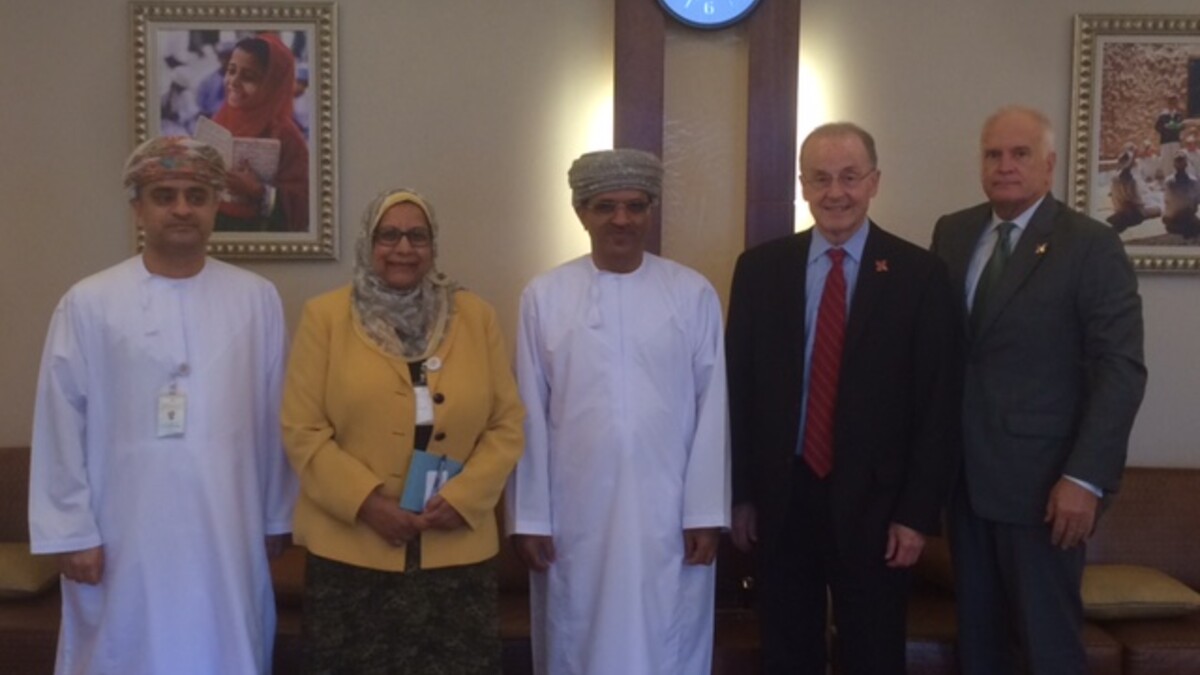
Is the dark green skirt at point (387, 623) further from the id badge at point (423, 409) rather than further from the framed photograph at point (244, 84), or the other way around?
the framed photograph at point (244, 84)

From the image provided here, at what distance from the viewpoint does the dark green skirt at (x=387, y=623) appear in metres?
2.65

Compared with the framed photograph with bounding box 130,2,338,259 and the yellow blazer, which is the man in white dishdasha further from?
the framed photograph with bounding box 130,2,338,259

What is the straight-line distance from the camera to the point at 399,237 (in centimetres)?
271

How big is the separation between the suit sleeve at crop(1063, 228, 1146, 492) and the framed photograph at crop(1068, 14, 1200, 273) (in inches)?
49.6

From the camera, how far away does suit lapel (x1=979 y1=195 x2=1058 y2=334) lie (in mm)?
2830

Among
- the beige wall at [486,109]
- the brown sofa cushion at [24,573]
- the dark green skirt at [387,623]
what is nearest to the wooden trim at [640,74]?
the beige wall at [486,109]

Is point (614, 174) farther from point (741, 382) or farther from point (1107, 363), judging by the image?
point (1107, 363)

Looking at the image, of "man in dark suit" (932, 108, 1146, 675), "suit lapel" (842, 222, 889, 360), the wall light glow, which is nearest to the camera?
"man in dark suit" (932, 108, 1146, 675)

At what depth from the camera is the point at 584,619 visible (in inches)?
116

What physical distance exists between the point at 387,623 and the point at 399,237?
3.07 ft

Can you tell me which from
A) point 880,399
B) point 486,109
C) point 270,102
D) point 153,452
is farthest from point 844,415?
point 270,102

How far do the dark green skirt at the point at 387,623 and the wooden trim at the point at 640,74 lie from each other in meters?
1.49

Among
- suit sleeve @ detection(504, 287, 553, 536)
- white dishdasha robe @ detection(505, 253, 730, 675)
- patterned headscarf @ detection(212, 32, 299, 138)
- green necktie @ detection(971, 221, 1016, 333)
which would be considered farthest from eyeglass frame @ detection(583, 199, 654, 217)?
patterned headscarf @ detection(212, 32, 299, 138)

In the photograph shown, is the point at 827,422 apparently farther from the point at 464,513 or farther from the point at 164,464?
the point at 164,464
